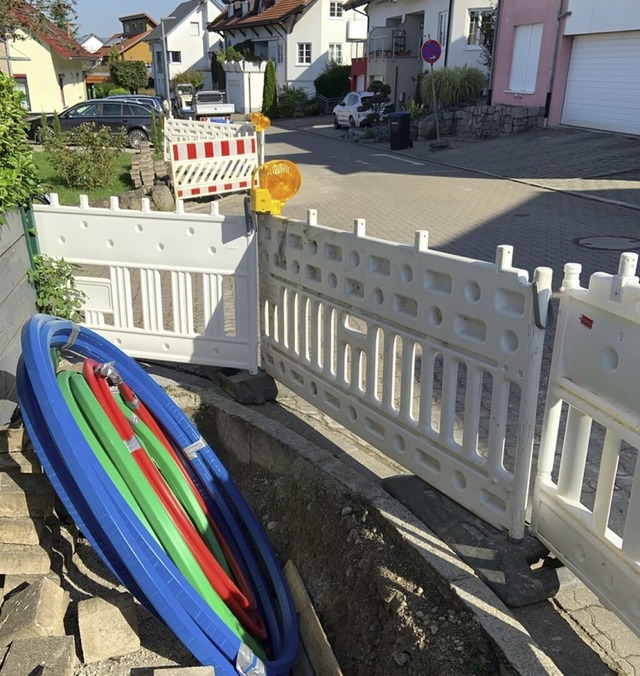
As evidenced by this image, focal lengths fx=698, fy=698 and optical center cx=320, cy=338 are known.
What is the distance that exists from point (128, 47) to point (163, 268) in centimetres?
7845

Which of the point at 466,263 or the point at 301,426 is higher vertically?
the point at 466,263

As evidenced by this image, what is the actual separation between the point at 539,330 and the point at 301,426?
7.29ft

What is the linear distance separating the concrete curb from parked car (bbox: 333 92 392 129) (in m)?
27.1

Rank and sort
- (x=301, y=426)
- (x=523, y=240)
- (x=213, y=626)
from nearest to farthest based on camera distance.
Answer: (x=213, y=626) → (x=301, y=426) → (x=523, y=240)

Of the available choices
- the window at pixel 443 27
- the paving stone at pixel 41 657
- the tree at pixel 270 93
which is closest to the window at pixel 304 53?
the tree at pixel 270 93

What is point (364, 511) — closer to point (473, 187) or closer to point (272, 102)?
Result: point (473, 187)

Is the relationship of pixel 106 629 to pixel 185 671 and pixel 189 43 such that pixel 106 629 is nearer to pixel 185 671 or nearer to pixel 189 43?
pixel 185 671

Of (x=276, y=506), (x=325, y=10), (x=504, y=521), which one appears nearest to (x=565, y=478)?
(x=504, y=521)

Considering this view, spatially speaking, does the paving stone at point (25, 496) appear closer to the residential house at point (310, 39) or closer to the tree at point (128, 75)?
the residential house at point (310, 39)

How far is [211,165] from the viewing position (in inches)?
584

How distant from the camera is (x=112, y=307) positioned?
5.42 meters

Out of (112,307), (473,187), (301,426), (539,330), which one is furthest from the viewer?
(473,187)

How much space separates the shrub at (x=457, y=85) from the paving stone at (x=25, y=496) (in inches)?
1056

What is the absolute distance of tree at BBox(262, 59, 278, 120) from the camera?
44641 mm
